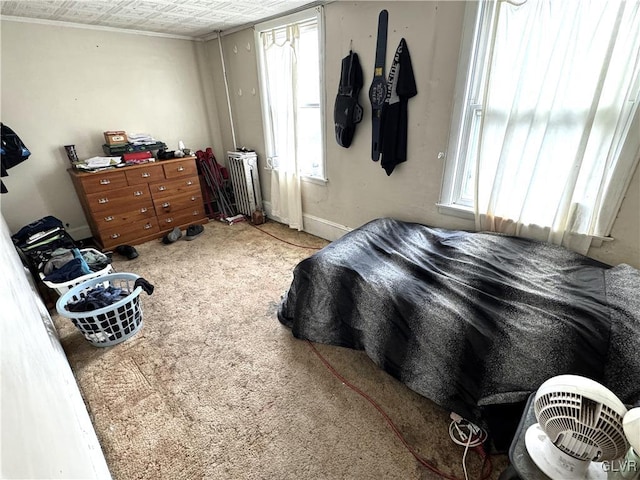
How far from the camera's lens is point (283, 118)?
10.3 feet

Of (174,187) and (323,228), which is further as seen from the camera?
(174,187)

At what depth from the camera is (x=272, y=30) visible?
290cm

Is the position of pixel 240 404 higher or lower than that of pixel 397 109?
lower

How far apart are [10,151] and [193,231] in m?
1.66

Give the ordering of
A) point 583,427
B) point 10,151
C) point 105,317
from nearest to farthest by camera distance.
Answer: point 583,427, point 105,317, point 10,151

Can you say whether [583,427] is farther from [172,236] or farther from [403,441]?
[172,236]

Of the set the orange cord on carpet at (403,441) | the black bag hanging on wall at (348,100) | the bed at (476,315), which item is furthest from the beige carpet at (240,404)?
the black bag hanging on wall at (348,100)

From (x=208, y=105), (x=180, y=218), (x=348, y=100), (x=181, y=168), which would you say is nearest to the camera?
(x=348, y=100)

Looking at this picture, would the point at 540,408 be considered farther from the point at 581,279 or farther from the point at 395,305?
the point at 581,279

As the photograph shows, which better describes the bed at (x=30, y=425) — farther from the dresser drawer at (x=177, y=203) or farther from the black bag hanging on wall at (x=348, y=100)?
the dresser drawer at (x=177, y=203)

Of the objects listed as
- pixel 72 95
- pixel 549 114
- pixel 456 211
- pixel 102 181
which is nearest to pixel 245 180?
pixel 102 181

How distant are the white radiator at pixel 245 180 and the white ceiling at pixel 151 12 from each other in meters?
1.34

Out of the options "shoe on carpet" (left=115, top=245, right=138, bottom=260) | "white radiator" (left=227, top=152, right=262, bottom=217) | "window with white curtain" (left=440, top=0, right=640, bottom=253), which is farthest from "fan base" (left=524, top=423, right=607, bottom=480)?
"white radiator" (left=227, top=152, right=262, bottom=217)

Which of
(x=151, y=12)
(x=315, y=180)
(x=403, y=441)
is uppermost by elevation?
(x=151, y=12)
